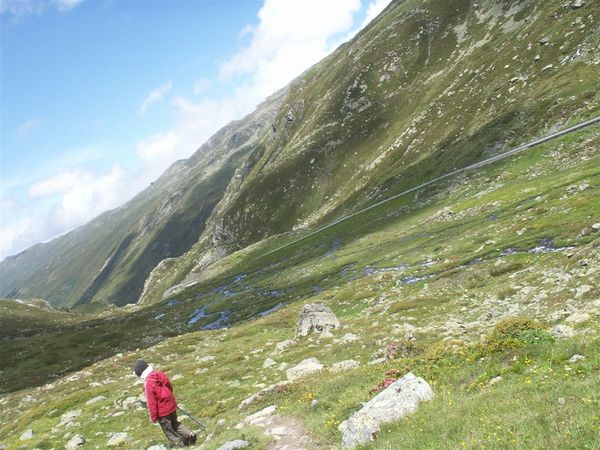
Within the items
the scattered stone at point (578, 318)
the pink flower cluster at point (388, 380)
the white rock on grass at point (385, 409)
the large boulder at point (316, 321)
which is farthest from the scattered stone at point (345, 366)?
the large boulder at point (316, 321)

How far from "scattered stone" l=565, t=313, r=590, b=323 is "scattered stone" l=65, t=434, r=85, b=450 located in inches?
1067

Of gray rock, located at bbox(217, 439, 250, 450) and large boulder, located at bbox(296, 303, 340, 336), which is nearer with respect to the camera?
gray rock, located at bbox(217, 439, 250, 450)

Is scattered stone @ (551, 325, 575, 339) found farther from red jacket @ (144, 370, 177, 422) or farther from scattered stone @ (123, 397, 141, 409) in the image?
scattered stone @ (123, 397, 141, 409)

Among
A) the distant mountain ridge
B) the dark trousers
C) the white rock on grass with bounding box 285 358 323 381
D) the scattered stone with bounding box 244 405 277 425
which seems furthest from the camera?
the distant mountain ridge

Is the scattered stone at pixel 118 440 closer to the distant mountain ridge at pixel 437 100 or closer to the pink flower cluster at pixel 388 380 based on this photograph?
the pink flower cluster at pixel 388 380

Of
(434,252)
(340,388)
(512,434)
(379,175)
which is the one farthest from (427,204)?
(512,434)

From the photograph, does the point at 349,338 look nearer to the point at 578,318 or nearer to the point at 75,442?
the point at 578,318

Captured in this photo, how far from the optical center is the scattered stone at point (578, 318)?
18184 mm

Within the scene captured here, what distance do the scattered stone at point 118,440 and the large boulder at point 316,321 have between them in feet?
59.1

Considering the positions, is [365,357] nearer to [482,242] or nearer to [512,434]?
[512,434]

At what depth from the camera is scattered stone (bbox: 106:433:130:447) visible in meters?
23.1

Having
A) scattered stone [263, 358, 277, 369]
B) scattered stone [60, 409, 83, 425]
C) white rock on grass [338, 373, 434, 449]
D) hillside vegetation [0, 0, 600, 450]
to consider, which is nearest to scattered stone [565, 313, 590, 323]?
hillside vegetation [0, 0, 600, 450]

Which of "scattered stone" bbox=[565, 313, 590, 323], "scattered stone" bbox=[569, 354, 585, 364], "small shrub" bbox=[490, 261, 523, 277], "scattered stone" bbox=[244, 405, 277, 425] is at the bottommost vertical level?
"small shrub" bbox=[490, 261, 523, 277]

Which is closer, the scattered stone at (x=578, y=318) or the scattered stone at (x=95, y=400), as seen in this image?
the scattered stone at (x=578, y=318)
